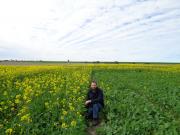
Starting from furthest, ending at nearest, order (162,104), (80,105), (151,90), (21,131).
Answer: (151,90) < (162,104) < (80,105) < (21,131)

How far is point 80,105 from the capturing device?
10.8 meters

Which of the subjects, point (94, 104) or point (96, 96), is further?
point (96, 96)

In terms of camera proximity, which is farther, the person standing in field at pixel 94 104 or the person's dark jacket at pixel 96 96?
the person's dark jacket at pixel 96 96

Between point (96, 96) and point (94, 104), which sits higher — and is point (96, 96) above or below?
above

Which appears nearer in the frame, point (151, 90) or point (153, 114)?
point (153, 114)

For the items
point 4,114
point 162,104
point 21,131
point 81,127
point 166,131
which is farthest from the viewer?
point 162,104

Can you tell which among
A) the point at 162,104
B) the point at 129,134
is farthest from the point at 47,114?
the point at 162,104

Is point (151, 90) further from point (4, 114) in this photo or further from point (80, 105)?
point (4, 114)

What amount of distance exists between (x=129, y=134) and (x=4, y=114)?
13.3 ft

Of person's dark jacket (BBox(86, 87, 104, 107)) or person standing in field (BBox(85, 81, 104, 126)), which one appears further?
person's dark jacket (BBox(86, 87, 104, 107))

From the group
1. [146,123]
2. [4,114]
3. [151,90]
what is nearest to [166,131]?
[146,123]

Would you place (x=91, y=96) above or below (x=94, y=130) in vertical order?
above

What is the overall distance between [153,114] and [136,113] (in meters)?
0.64

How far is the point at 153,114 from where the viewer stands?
429 inches
